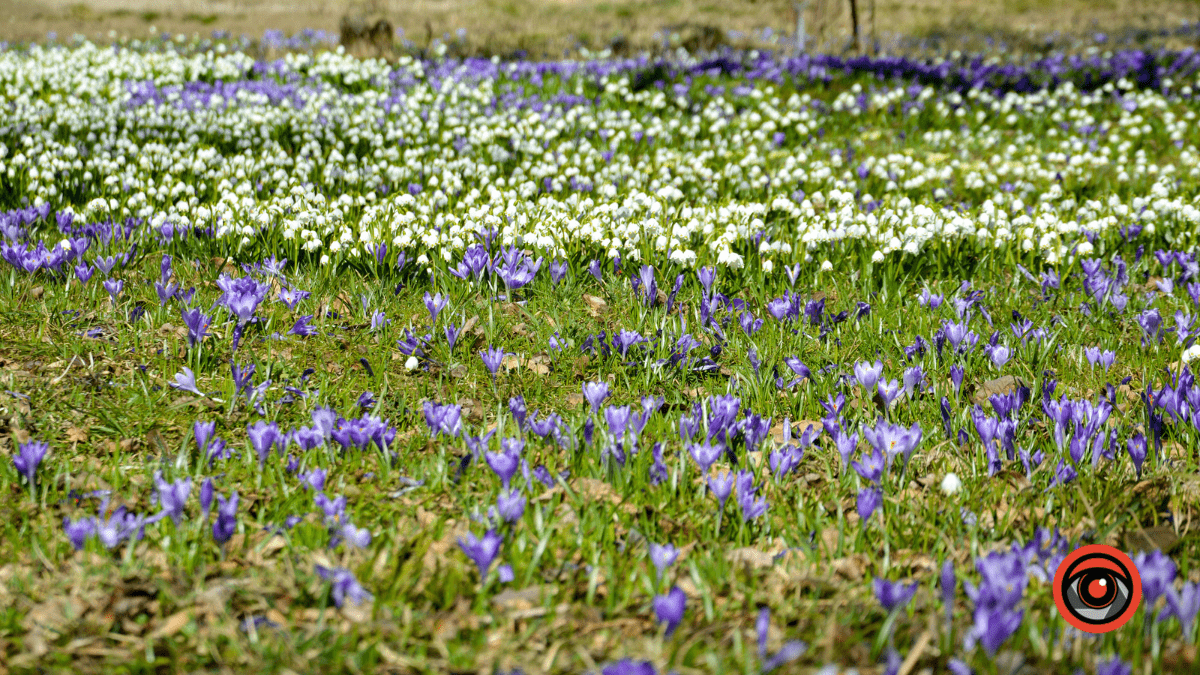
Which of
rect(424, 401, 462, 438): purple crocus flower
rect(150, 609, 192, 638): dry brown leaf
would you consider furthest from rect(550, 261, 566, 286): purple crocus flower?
rect(150, 609, 192, 638): dry brown leaf

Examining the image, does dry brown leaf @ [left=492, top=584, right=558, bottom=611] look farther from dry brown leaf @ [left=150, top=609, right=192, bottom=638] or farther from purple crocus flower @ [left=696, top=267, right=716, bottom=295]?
purple crocus flower @ [left=696, top=267, right=716, bottom=295]

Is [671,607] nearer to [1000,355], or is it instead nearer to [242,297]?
[1000,355]

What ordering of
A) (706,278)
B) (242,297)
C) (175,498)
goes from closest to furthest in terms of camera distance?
(175,498), (242,297), (706,278)

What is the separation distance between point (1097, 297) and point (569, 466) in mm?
3344

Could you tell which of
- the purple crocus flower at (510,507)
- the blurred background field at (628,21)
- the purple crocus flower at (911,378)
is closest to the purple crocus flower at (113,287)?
the purple crocus flower at (510,507)

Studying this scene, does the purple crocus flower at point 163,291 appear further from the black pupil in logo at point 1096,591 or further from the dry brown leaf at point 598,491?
the black pupil in logo at point 1096,591

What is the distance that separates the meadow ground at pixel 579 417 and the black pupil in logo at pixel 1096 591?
0.03m

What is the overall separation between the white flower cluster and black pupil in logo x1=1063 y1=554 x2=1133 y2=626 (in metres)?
2.87

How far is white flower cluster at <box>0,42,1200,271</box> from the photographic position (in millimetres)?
5473

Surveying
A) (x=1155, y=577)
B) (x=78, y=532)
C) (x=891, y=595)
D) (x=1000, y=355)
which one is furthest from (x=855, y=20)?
(x=78, y=532)

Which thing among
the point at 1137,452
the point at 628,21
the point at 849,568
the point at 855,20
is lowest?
the point at 849,568

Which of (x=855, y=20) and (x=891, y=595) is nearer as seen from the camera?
(x=891, y=595)

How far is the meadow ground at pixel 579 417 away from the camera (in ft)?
6.79

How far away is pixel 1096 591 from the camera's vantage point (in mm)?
2158
